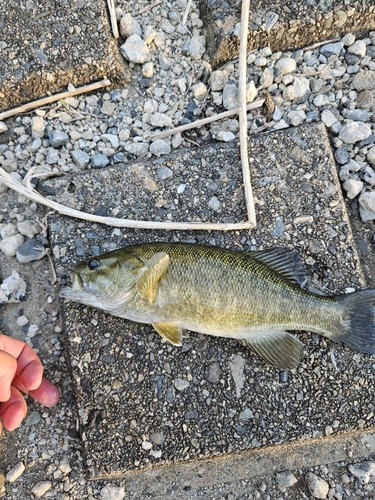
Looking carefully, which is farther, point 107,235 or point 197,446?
point 107,235

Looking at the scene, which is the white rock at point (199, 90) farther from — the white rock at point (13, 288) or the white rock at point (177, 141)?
the white rock at point (13, 288)

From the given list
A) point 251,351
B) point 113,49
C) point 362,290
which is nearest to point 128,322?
point 251,351

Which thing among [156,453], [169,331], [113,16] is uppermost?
[113,16]

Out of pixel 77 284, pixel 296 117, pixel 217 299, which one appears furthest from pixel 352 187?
pixel 77 284

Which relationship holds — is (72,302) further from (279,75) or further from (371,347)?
(279,75)

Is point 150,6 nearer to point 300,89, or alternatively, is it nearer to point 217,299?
point 300,89

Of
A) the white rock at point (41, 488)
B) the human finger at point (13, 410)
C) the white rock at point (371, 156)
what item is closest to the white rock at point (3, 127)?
the human finger at point (13, 410)
